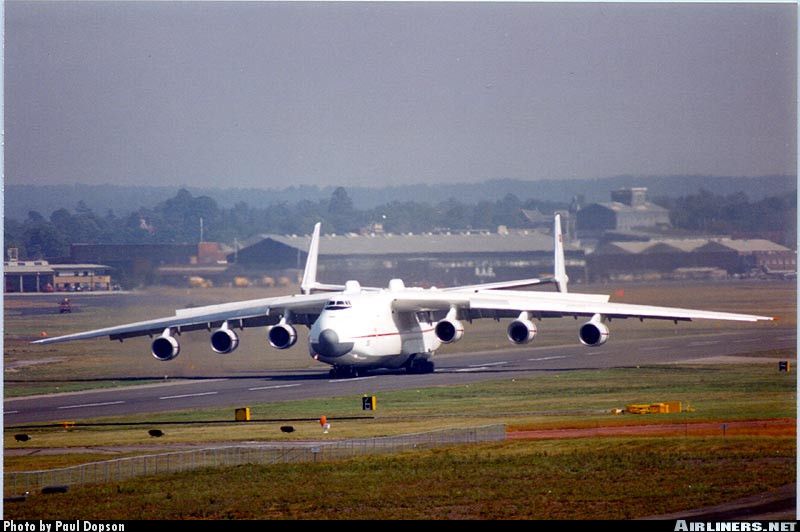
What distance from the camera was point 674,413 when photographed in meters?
32.0

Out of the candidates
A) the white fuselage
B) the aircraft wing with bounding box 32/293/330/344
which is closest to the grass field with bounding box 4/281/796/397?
the aircraft wing with bounding box 32/293/330/344

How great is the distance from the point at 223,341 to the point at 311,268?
18.5 feet

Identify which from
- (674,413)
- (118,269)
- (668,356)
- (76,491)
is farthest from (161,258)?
(76,491)

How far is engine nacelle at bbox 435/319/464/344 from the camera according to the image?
41000 millimetres

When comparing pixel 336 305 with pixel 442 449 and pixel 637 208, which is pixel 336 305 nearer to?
pixel 442 449

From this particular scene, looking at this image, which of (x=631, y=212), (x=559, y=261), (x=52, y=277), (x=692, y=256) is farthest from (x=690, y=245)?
(x=52, y=277)

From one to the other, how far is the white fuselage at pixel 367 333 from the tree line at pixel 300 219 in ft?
28.8

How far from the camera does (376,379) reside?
4128 cm

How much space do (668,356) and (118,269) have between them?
1901 cm

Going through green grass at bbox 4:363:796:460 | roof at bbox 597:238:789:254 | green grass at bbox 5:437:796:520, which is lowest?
green grass at bbox 5:437:796:520

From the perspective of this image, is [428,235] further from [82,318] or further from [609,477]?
[609,477]

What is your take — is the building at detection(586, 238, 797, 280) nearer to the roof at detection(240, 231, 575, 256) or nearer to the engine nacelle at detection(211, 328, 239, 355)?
the roof at detection(240, 231, 575, 256)

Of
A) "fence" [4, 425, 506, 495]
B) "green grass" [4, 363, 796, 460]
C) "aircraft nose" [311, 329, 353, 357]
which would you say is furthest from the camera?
"aircraft nose" [311, 329, 353, 357]

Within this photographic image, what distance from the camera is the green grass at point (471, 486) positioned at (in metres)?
21.6
